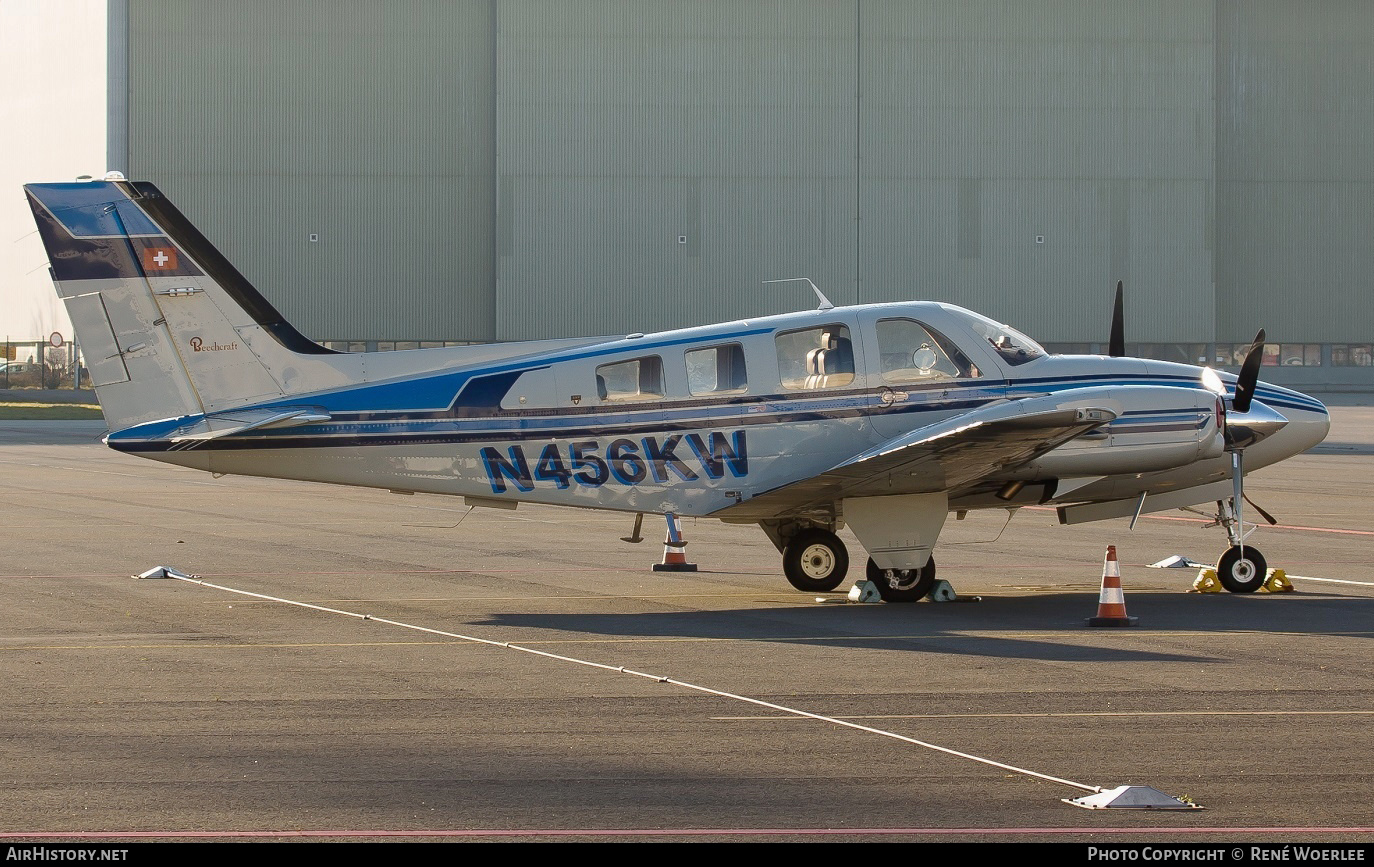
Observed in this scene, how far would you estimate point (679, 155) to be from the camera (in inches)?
2250

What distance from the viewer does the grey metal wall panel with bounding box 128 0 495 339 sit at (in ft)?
185

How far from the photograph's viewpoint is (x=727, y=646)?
11086mm

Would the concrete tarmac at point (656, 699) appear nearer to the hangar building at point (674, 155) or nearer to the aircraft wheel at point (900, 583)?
the aircraft wheel at point (900, 583)

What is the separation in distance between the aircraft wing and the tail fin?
4537 mm

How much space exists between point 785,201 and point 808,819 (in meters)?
52.0

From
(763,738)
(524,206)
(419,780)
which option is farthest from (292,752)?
(524,206)

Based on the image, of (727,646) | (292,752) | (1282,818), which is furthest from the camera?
(727,646)

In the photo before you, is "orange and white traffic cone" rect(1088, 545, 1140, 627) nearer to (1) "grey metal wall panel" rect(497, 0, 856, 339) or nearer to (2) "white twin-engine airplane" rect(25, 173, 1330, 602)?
(2) "white twin-engine airplane" rect(25, 173, 1330, 602)

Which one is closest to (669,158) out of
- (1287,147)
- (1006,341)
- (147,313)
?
(1287,147)

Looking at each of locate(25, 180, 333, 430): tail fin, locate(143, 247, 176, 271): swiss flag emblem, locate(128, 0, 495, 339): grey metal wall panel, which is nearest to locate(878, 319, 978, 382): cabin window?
locate(25, 180, 333, 430): tail fin

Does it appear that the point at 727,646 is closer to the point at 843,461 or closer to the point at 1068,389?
the point at 843,461

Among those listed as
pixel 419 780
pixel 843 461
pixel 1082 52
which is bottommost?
pixel 419 780

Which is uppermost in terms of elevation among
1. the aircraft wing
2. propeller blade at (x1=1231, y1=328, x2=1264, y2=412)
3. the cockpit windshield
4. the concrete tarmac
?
the cockpit windshield

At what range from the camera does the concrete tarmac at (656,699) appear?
655 centimetres
